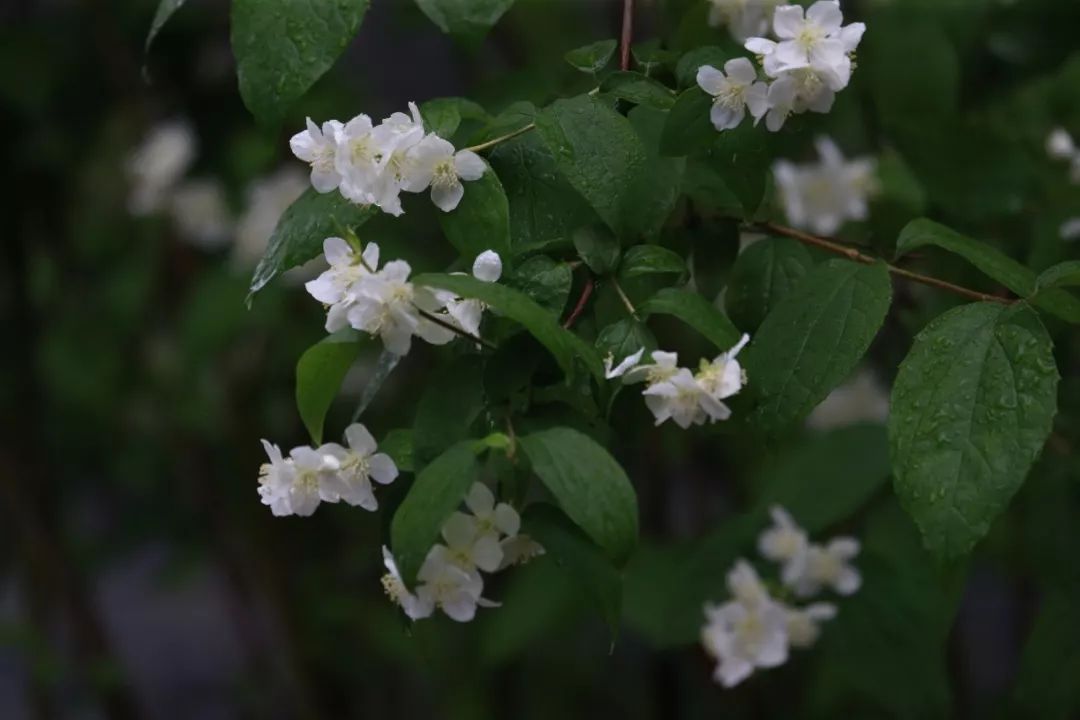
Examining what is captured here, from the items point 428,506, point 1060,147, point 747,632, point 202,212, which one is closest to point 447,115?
point 428,506

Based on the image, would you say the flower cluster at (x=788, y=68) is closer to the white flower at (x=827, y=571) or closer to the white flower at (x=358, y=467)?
the white flower at (x=358, y=467)

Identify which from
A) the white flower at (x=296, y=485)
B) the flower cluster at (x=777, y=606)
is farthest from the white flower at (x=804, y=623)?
the white flower at (x=296, y=485)

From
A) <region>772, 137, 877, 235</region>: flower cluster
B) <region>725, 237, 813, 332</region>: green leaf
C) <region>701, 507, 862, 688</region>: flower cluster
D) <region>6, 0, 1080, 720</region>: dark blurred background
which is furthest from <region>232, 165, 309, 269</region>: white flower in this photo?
<region>725, 237, 813, 332</region>: green leaf

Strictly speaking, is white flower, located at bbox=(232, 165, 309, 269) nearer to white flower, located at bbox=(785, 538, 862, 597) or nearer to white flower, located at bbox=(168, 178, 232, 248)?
white flower, located at bbox=(168, 178, 232, 248)

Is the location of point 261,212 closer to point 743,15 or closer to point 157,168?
point 157,168

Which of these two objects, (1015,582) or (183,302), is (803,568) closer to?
(1015,582)

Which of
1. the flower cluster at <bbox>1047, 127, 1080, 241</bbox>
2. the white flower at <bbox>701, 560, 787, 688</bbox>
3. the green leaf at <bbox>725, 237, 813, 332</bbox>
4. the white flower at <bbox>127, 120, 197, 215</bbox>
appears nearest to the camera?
the green leaf at <bbox>725, 237, 813, 332</bbox>

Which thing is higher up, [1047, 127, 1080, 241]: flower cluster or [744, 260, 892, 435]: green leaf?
[744, 260, 892, 435]: green leaf
